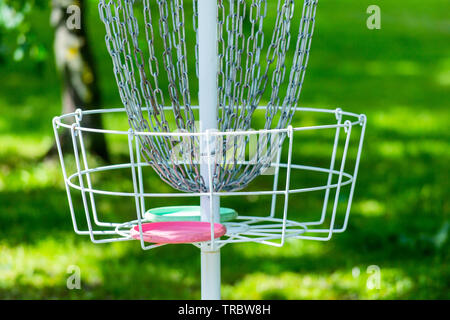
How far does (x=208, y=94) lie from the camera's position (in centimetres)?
124

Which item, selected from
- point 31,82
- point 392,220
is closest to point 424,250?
point 392,220

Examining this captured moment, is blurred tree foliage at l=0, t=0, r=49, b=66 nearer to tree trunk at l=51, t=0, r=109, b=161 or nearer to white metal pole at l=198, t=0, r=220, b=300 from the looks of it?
tree trunk at l=51, t=0, r=109, b=161

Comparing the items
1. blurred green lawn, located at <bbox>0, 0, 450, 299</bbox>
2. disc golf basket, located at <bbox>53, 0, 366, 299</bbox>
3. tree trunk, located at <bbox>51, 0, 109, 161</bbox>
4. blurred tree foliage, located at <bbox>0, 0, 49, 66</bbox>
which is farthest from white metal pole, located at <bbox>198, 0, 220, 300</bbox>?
tree trunk, located at <bbox>51, 0, 109, 161</bbox>

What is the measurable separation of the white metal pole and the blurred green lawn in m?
1.55

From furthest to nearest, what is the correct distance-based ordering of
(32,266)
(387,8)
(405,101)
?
(387,8), (405,101), (32,266)

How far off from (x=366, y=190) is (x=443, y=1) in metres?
5.18

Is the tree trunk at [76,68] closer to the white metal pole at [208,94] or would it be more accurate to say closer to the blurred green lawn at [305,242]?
the blurred green lawn at [305,242]

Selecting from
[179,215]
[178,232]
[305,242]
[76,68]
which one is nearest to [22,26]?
[76,68]

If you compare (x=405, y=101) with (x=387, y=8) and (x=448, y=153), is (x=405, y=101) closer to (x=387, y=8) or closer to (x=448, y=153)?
(x=448, y=153)

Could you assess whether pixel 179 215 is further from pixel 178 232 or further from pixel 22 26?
pixel 22 26

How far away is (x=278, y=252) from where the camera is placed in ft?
10.3

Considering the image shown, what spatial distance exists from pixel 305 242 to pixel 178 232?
2149 millimetres

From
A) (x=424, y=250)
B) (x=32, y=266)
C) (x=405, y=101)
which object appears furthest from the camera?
(x=405, y=101)

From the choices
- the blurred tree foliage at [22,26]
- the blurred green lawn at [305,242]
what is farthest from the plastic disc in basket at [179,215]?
the blurred tree foliage at [22,26]
